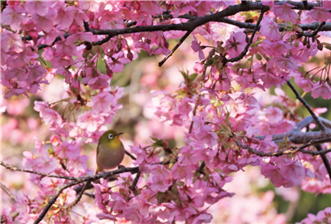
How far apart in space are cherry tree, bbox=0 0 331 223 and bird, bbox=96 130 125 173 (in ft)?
2.02

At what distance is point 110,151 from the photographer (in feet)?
12.2

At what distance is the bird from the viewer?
12.3 ft

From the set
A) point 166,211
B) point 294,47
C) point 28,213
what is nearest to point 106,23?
point 294,47

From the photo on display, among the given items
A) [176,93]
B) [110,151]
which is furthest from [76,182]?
[110,151]

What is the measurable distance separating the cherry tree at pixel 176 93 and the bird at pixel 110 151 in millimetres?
615

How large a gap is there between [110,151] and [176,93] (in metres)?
0.99

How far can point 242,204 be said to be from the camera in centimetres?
721

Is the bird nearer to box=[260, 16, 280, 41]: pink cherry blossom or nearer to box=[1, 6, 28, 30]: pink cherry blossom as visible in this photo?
box=[260, 16, 280, 41]: pink cherry blossom

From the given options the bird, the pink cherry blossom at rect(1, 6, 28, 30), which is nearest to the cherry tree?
the pink cherry blossom at rect(1, 6, 28, 30)

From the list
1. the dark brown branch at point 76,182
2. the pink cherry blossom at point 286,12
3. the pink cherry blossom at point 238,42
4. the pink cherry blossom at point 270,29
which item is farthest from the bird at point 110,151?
the pink cherry blossom at point 286,12

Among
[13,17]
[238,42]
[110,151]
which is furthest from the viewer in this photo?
[110,151]

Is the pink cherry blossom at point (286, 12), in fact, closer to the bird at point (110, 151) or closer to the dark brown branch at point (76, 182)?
the dark brown branch at point (76, 182)

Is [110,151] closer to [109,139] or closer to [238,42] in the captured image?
[109,139]

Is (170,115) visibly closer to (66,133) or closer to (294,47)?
(66,133)
